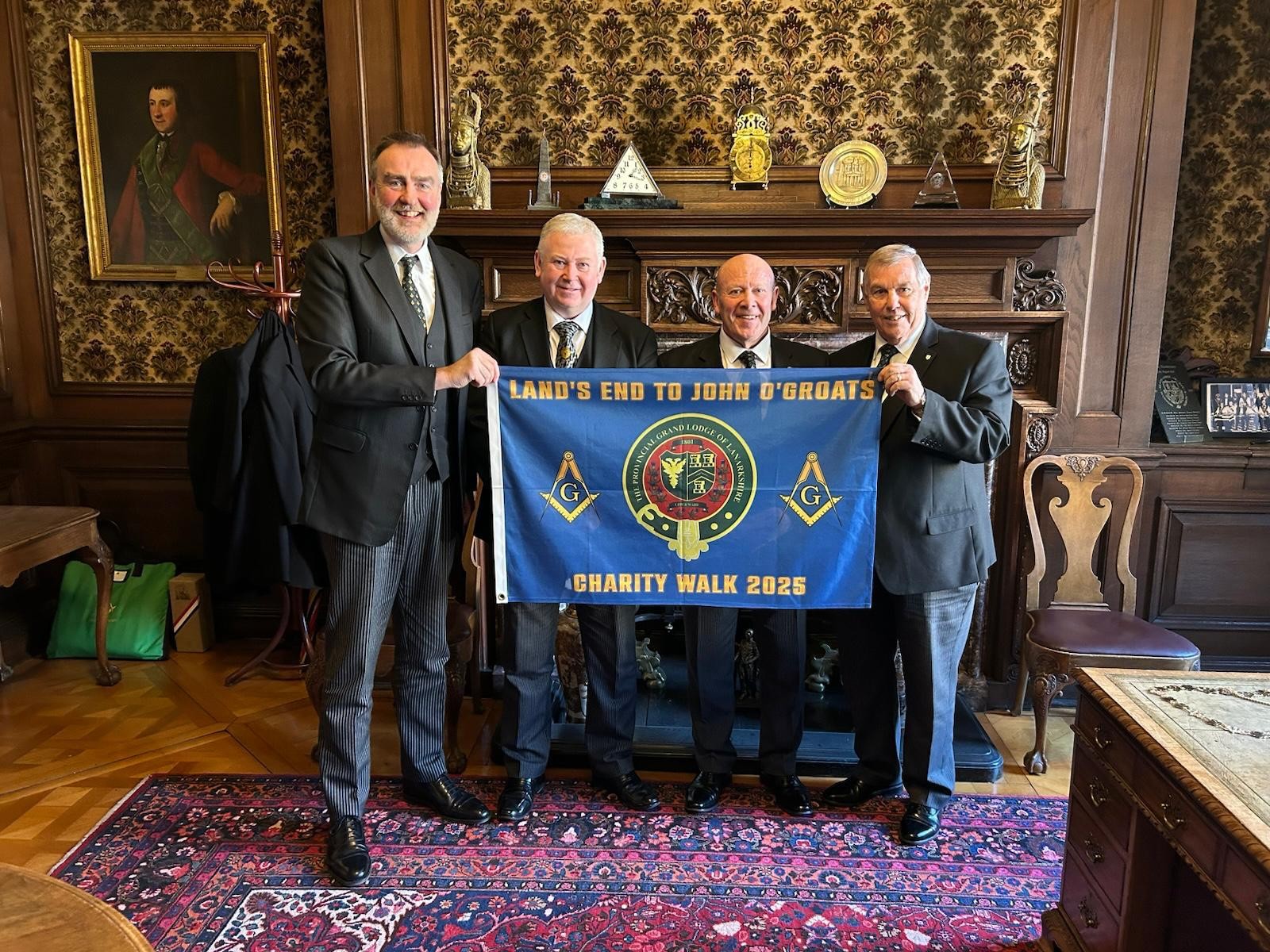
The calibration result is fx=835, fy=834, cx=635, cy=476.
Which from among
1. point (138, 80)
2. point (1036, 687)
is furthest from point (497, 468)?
point (138, 80)

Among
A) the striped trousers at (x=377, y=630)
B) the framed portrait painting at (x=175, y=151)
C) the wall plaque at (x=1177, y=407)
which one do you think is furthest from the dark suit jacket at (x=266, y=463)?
the wall plaque at (x=1177, y=407)

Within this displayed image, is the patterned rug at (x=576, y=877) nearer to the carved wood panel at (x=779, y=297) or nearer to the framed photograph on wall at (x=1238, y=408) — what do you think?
the carved wood panel at (x=779, y=297)

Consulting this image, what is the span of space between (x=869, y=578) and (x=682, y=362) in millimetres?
779

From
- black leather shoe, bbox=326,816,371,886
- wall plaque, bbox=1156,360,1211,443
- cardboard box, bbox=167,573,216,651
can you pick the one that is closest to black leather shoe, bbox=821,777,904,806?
black leather shoe, bbox=326,816,371,886

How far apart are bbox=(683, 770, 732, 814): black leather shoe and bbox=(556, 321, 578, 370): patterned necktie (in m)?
1.25

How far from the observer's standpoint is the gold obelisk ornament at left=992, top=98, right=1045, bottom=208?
9.40 ft

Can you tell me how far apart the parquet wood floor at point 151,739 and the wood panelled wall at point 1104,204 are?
839mm

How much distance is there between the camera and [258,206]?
355cm

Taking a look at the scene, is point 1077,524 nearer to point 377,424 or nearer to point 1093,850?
point 1093,850

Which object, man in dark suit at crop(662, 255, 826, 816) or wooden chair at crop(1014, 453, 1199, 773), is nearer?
man in dark suit at crop(662, 255, 826, 816)

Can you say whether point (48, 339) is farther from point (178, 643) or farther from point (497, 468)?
point (497, 468)

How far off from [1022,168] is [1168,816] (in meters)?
2.25

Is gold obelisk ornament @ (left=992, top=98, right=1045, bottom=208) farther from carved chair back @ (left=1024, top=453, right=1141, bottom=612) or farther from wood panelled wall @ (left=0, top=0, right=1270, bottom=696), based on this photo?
carved chair back @ (left=1024, top=453, right=1141, bottom=612)

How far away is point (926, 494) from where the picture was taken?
84.7 inches
